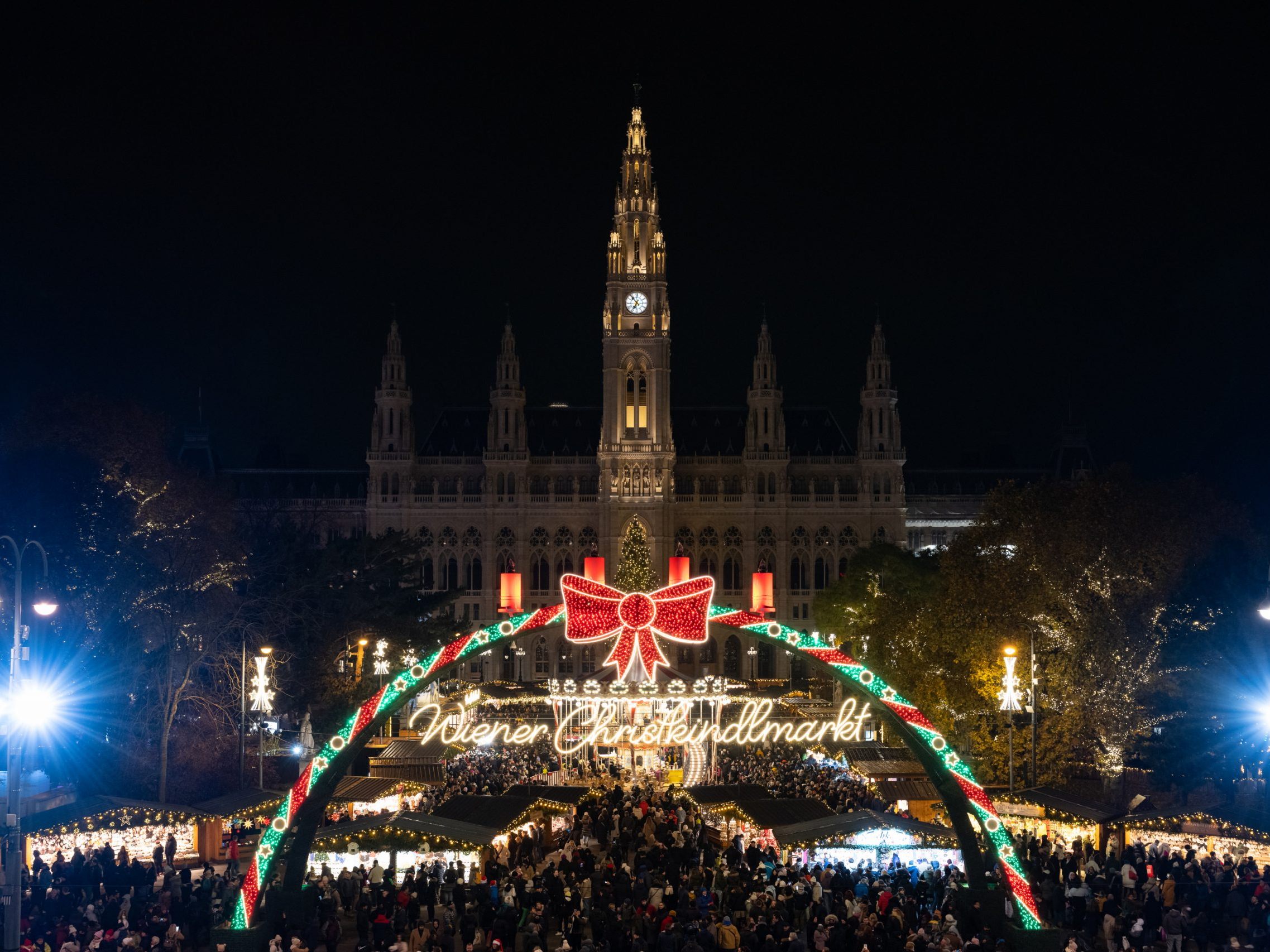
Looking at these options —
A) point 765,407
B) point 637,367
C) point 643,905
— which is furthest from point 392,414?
point 643,905

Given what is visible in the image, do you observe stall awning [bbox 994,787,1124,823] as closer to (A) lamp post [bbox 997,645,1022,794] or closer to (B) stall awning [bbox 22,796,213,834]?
(A) lamp post [bbox 997,645,1022,794]

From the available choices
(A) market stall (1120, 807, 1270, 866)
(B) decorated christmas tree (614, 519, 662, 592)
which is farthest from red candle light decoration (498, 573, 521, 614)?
(A) market stall (1120, 807, 1270, 866)

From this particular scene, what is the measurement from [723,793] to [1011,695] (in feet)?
26.2

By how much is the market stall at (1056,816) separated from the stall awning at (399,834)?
12.0 meters

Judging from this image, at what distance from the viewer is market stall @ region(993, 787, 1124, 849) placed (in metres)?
30.7

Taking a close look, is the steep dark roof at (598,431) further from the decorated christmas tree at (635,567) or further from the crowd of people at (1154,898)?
the crowd of people at (1154,898)

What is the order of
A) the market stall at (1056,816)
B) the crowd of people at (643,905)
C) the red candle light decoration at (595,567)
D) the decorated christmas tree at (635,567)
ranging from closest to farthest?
the crowd of people at (643,905) → the market stall at (1056,816) → the red candle light decoration at (595,567) → the decorated christmas tree at (635,567)

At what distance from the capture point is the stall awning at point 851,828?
28938 millimetres

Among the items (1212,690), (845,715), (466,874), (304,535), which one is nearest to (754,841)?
(845,715)

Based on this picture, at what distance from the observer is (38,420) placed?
46.1m

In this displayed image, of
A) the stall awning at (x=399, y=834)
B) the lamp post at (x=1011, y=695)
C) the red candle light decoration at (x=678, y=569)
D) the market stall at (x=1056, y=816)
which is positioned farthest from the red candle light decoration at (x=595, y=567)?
the stall awning at (x=399, y=834)

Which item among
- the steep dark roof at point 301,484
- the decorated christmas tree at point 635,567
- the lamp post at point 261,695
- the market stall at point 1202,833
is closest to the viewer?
the market stall at point 1202,833

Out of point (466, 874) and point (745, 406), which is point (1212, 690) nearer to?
point (466, 874)

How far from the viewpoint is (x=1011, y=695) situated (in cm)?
3712
